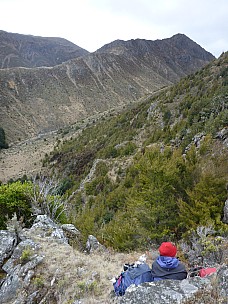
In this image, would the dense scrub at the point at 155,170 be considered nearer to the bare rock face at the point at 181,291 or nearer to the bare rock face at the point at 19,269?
the bare rock face at the point at 181,291

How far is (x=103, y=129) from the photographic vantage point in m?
39.3

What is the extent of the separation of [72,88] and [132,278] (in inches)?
3514

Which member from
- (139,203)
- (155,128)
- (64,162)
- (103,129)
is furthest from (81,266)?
(103,129)

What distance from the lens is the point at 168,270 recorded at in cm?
437

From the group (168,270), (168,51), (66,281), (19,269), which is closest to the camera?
(168,270)

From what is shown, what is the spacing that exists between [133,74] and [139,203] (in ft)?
353

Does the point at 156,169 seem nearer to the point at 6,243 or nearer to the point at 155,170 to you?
the point at 155,170

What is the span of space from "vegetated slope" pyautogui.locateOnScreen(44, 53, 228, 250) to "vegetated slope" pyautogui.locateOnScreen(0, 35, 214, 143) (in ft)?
119

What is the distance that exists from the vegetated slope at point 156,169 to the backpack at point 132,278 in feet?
17.2

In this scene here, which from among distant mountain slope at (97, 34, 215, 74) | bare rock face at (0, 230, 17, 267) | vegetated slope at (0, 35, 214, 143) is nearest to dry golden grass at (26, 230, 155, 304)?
bare rock face at (0, 230, 17, 267)

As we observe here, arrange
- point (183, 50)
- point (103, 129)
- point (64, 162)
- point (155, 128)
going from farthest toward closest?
point (183, 50), point (103, 129), point (64, 162), point (155, 128)

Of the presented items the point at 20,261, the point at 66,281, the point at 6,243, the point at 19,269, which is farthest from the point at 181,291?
the point at 6,243

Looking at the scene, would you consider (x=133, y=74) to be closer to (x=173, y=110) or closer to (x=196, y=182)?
(x=173, y=110)

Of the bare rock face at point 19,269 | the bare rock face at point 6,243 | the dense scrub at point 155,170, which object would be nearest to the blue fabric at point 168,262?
the bare rock face at point 19,269
